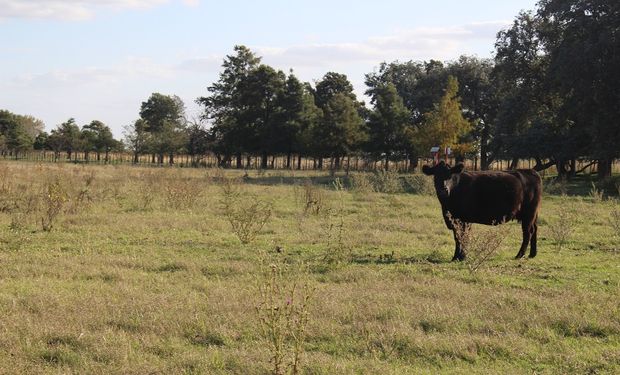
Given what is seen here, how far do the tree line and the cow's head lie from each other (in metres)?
Answer: 23.6

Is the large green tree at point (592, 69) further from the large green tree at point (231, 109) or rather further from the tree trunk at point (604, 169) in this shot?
the large green tree at point (231, 109)

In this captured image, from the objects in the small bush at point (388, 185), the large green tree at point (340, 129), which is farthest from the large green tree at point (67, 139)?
the small bush at point (388, 185)

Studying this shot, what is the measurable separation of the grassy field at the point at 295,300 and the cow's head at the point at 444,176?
1367 millimetres

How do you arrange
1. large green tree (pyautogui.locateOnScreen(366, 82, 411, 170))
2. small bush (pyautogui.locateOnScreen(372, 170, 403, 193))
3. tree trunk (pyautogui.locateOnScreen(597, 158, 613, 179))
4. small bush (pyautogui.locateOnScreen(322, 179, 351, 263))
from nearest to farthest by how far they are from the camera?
small bush (pyautogui.locateOnScreen(322, 179, 351, 263)) → small bush (pyautogui.locateOnScreen(372, 170, 403, 193)) → tree trunk (pyautogui.locateOnScreen(597, 158, 613, 179)) → large green tree (pyautogui.locateOnScreen(366, 82, 411, 170))

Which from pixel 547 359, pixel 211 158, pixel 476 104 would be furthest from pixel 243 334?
pixel 211 158

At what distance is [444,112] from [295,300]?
129 ft

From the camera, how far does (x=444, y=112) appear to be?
45219mm

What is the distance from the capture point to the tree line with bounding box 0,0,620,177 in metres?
33.2

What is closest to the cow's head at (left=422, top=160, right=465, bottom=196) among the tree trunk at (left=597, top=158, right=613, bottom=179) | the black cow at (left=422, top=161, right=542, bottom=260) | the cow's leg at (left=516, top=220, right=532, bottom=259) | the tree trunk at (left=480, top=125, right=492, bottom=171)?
the black cow at (left=422, top=161, right=542, bottom=260)

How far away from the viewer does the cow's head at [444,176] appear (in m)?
11.9

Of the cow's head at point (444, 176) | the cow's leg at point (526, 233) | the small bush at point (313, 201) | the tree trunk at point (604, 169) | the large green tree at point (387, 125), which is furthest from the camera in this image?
the large green tree at point (387, 125)

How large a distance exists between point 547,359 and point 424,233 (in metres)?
9.00

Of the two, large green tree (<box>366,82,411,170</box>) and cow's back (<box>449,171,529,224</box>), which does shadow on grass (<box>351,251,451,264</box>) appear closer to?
cow's back (<box>449,171,529,224</box>)

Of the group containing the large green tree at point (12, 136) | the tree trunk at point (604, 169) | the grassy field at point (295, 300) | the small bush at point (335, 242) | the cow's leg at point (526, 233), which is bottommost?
the grassy field at point (295, 300)
